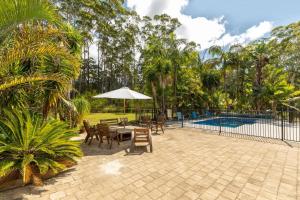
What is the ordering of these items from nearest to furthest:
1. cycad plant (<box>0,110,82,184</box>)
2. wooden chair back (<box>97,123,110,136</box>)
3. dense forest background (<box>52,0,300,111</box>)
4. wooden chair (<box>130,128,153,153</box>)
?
cycad plant (<box>0,110,82,184</box>)
wooden chair (<box>130,128,153,153</box>)
wooden chair back (<box>97,123,110,136</box>)
dense forest background (<box>52,0,300,111</box>)

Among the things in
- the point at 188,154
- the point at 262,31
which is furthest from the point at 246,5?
the point at 262,31

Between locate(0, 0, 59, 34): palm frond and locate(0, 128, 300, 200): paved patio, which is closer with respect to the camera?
locate(0, 0, 59, 34): palm frond

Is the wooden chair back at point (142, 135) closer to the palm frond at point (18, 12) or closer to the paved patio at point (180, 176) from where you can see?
the paved patio at point (180, 176)

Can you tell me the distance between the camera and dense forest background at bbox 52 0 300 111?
14.3 meters

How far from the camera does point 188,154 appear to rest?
5.76 meters

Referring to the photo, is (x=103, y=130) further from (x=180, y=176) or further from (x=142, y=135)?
(x=180, y=176)

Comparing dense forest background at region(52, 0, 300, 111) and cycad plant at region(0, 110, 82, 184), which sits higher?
dense forest background at region(52, 0, 300, 111)

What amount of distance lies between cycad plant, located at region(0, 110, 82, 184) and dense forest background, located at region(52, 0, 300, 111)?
7.76 meters

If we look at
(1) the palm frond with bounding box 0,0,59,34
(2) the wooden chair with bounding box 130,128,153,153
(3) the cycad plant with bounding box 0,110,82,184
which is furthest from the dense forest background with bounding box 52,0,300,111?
(1) the palm frond with bounding box 0,0,59,34

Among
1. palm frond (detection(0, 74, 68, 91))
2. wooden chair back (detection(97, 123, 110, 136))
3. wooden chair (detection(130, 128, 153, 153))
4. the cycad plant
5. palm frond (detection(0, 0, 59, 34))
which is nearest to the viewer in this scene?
palm frond (detection(0, 0, 59, 34))

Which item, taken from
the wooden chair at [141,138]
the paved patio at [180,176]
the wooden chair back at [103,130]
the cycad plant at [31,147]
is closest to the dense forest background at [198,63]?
the wooden chair back at [103,130]

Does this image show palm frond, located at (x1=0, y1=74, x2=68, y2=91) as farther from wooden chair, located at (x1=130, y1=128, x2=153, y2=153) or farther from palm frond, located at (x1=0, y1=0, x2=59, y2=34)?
wooden chair, located at (x1=130, y1=128, x2=153, y2=153)

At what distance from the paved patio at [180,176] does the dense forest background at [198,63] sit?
8281 millimetres

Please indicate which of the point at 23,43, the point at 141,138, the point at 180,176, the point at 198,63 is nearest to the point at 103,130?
the point at 141,138
